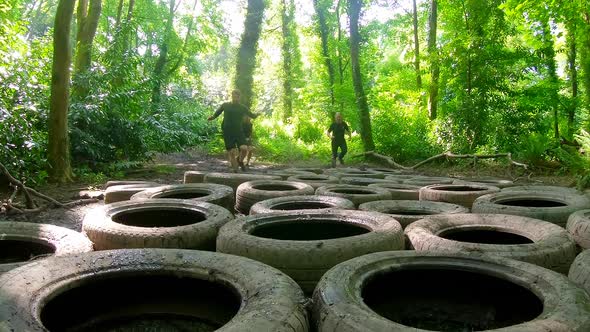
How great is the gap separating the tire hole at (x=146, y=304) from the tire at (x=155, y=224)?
0.89 metres

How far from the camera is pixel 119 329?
2365mm

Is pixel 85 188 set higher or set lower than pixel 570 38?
lower

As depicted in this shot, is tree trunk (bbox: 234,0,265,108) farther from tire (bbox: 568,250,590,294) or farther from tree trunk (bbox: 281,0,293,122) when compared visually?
tire (bbox: 568,250,590,294)

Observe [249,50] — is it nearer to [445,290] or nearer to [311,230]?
[311,230]

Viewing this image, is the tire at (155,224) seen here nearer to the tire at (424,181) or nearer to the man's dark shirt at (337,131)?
the tire at (424,181)

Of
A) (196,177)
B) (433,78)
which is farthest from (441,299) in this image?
(433,78)

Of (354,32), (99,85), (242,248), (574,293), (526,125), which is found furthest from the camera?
(354,32)

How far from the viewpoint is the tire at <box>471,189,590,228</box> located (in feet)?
13.7

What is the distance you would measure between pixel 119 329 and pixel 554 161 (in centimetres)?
1111

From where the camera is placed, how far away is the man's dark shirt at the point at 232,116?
10.2m

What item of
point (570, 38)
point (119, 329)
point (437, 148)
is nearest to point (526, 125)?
point (437, 148)

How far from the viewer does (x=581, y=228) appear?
3516mm

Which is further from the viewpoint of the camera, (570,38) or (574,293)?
(570,38)

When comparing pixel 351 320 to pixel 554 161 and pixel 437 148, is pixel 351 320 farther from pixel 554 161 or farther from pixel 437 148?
pixel 437 148
